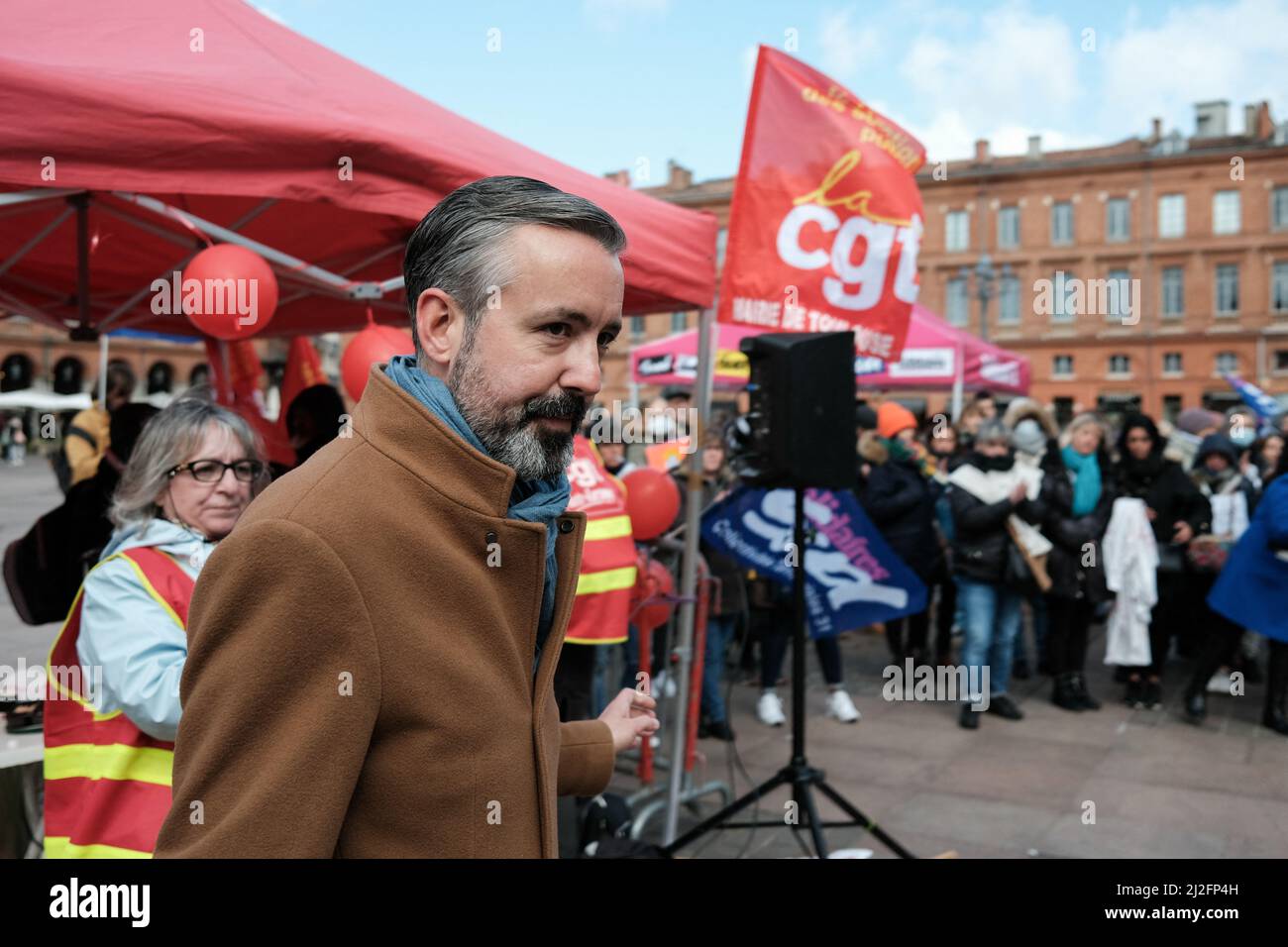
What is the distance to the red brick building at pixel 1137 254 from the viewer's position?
1863 inches

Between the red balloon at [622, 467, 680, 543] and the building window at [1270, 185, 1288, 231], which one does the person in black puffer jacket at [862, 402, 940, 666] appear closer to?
the red balloon at [622, 467, 680, 543]

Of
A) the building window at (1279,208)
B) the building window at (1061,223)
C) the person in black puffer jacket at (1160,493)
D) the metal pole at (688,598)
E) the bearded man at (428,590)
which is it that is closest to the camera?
the bearded man at (428,590)

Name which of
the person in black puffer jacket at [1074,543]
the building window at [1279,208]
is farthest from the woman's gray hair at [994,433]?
the building window at [1279,208]

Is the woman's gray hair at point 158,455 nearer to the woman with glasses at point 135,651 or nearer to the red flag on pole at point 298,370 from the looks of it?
the woman with glasses at point 135,651

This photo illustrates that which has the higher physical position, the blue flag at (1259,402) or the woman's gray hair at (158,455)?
the blue flag at (1259,402)

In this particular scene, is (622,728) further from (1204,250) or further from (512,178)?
(1204,250)

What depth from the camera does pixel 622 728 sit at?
1690 millimetres

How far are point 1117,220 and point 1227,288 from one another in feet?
19.9

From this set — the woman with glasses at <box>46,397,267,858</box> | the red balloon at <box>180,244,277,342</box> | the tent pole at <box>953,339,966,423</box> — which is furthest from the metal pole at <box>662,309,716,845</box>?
the tent pole at <box>953,339,966,423</box>

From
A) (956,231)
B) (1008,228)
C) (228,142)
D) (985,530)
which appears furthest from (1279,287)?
(228,142)

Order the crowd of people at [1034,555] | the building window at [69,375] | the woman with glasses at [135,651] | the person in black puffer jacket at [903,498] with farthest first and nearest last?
the building window at [69,375], the person in black puffer jacket at [903,498], the crowd of people at [1034,555], the woman with glasses at [135,651]

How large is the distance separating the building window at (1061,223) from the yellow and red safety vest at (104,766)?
2159 inches
